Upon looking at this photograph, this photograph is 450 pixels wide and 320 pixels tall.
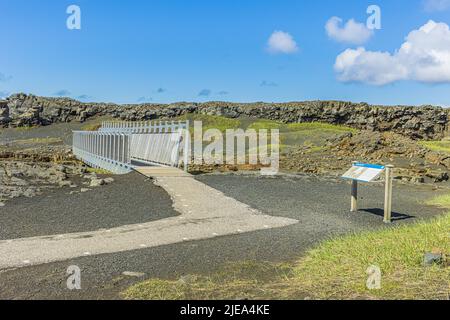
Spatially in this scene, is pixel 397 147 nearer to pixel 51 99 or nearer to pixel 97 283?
pixel 97 283

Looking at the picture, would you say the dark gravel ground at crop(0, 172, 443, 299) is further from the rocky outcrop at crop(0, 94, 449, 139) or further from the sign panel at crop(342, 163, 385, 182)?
the rocky outcrop at crop(0, 94, 449, 139)

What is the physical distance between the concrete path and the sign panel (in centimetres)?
207

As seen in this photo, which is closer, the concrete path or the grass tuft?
the grass tuft

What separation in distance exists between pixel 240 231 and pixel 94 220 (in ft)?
12.1

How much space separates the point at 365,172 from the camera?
12.0m

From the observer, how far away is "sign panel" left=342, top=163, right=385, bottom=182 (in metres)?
11.6

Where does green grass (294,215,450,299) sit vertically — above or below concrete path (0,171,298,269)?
above

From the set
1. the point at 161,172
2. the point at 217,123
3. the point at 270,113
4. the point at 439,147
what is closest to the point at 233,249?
the point at 161,172

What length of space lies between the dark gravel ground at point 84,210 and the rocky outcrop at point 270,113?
199 feet

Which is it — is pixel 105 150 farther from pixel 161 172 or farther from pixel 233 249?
pixel 233 249

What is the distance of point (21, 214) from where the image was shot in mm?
12461

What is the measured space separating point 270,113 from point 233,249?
73.8 m

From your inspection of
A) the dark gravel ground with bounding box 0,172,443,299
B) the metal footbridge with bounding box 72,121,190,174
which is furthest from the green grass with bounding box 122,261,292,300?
the metal footbridge with bounding box 72,121,190,174

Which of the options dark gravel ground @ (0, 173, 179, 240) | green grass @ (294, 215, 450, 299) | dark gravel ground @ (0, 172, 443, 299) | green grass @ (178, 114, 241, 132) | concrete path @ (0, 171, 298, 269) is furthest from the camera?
green grass @ (178, 114, 241, 132)
